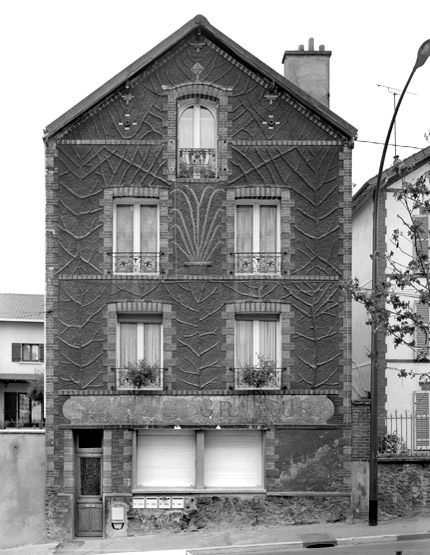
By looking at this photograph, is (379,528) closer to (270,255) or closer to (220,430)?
(220,430)

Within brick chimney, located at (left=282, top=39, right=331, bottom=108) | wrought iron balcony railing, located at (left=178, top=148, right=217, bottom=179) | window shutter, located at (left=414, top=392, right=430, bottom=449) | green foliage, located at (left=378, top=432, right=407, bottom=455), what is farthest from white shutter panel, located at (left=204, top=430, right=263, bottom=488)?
brick chimney, located at (left=282, top=39, right=331, bottom=108)

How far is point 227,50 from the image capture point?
21234 mm

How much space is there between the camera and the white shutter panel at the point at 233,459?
68.1 feet

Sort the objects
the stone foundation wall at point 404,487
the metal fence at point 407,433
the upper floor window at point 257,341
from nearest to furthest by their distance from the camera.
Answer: the stone foundation wall at point 404,487 < the upper floor window at point 257,341 < the metal fence at point 407,433

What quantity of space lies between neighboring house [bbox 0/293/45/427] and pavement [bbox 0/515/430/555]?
101 ft

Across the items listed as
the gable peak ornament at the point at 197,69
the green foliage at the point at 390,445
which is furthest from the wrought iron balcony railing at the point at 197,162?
the green foliage at the point at 390,445

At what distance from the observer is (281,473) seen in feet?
67.1

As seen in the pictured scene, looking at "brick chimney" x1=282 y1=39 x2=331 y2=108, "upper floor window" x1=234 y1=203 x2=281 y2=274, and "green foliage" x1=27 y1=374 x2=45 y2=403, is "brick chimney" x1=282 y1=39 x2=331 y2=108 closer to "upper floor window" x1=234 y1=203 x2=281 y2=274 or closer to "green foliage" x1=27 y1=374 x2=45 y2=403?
"upper floor window" x1=234 y1=203 x2=281 y2=274

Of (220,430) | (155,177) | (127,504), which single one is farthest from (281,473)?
(155,177)

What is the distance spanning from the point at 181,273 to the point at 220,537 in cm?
583

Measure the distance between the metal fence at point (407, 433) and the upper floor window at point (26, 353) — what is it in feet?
99.9

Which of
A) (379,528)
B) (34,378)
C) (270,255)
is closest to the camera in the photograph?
(379,528)

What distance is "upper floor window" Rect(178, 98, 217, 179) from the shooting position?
21.1m

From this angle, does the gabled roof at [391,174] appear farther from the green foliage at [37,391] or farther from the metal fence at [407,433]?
the green foliage at [37,391]
